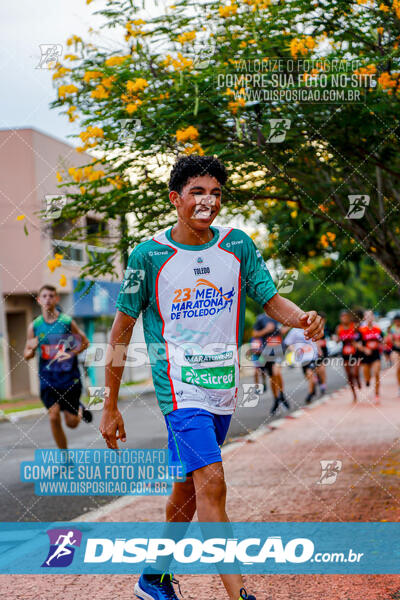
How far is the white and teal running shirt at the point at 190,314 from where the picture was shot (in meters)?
3.49

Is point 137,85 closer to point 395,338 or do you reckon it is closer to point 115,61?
point 115,61

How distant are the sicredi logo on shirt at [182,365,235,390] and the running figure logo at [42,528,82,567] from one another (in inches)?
68.1

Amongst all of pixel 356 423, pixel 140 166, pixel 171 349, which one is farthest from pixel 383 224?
pixel 356 423

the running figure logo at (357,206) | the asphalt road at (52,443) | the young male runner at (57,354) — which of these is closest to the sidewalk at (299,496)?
the asphalt road at (52,443)

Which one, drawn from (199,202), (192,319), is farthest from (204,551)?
(199,202)

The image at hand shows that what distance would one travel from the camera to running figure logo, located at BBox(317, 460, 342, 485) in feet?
21.7

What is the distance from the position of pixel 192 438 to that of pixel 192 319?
51 centimetres

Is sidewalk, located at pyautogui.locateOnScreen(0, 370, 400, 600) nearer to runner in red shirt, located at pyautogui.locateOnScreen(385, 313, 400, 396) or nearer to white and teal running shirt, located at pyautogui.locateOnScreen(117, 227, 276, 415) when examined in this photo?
white and teal running shirt, located at pyautogui.locateOnScreen(117, 227, 276, 415)

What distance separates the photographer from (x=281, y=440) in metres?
10.4

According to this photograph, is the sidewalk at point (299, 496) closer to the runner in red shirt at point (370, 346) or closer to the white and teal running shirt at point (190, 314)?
the white and teal running shirt at point (190, 314)

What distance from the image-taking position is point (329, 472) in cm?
684

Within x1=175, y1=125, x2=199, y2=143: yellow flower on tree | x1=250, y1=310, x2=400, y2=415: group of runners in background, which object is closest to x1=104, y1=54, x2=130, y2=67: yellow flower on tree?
x1=175, y1=125, x2=199, y2=143: yellow flower on tree

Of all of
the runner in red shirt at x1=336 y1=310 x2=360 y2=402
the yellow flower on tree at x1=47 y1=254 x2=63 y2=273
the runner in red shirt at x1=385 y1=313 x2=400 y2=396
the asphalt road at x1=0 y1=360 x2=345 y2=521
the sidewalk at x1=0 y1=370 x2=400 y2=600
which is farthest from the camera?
the runner in red shirt at x1=385 y1=313 x2=400 y2=396

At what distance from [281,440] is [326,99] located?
552 centimetres
